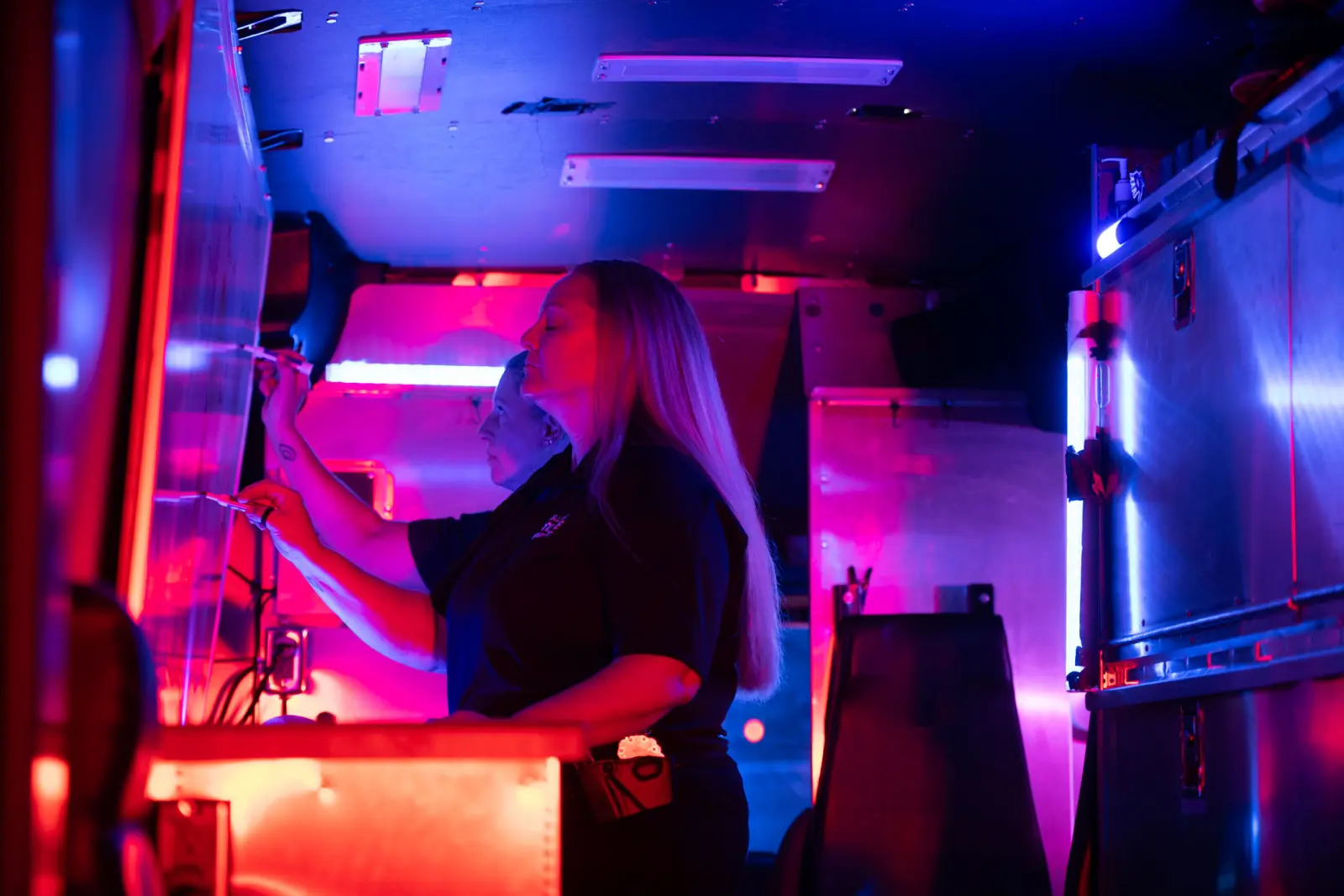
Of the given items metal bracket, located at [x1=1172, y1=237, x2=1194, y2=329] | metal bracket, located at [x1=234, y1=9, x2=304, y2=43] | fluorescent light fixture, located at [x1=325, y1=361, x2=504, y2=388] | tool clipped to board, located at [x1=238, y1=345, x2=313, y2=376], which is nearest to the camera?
metal bracket, located at [x1=1172, y1=237, x2=1194, y2=329]

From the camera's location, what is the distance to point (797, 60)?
2.90 m

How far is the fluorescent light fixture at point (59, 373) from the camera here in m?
0.57

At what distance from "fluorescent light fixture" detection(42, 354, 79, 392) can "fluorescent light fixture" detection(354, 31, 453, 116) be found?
2.31m

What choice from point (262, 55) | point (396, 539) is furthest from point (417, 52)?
point (396, 539)

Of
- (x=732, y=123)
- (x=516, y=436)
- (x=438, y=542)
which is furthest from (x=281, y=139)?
(x=438, y=542)

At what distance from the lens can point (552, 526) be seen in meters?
1.86

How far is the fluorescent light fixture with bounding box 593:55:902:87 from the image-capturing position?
9.52 ft

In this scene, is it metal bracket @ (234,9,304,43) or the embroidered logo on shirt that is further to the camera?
metal bracket @ (234,9,304,43)

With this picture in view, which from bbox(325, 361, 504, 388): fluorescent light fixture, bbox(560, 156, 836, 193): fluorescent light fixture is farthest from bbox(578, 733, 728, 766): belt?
bbox(325, 361, 504, 388): fluorescent light fixture

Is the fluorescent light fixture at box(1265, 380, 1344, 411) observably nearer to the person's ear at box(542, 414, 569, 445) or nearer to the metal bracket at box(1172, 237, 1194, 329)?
the metal bracket at box(1172, 237, 1194, 329)

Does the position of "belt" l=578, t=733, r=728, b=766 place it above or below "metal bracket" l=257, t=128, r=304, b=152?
below

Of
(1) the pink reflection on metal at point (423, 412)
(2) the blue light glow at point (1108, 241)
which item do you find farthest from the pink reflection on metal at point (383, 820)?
(1) the pink reflection on metal at point (423, 412)

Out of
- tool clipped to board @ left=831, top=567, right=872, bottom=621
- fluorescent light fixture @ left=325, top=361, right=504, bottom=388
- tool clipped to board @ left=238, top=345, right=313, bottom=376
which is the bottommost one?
tool clipped to board @ left=831, top=567, right=872, bottom=621

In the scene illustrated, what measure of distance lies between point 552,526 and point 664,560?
226mm
